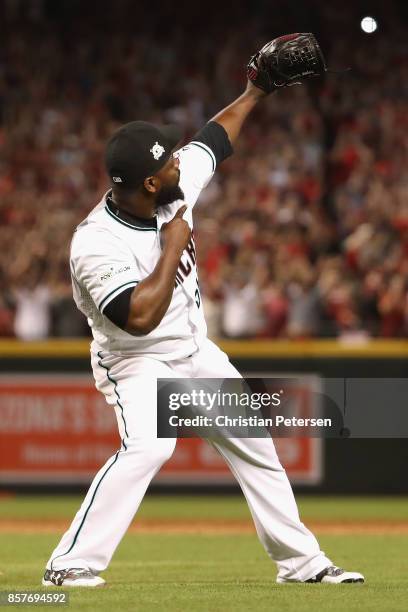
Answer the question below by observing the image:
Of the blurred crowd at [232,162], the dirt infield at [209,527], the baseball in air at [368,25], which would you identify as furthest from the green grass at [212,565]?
the baseball in air at [368,25]

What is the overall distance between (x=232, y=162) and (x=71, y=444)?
18.5 feet

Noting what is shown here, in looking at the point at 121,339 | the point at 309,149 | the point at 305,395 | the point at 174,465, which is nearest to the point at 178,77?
the point at 309,149

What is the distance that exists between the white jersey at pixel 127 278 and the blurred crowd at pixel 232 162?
22.9 ft

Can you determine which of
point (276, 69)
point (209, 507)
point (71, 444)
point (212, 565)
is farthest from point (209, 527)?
point (276, 69)

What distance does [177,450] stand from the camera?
1091 cm

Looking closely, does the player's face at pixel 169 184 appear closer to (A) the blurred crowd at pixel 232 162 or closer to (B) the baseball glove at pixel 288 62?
(B) the baseball glove at pixel 288 62

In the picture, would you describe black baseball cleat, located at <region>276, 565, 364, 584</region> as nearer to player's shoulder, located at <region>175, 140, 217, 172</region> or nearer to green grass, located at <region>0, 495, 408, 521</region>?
player's shoulder, located at <region>175, 140, 217, 172</region>

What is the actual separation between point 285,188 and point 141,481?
1018cm

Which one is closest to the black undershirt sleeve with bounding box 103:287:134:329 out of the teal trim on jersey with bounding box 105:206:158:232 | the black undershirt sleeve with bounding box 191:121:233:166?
the teal trim on jersey with bounding box 105:206:158:232

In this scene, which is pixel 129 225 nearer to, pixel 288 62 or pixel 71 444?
pixel 288 62

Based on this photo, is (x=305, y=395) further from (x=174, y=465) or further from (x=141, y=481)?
(x=174, y=465)

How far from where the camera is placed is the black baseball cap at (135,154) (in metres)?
4.92

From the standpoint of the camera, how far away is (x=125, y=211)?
507cm

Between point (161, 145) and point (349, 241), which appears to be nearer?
point (161, 145)
